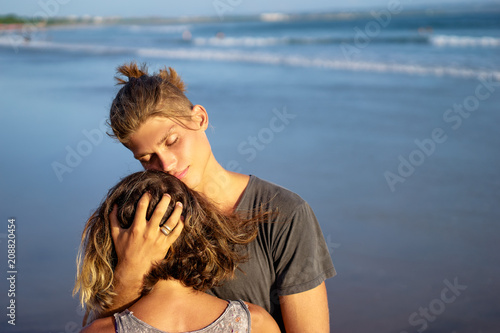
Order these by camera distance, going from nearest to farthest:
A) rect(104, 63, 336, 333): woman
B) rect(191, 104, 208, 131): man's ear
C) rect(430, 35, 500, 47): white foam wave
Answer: rect(104, 63, 336, 333): woman
rect(191, 104, 208, 131): man's ear
rect(430, 35, 500, 47): white foam wave

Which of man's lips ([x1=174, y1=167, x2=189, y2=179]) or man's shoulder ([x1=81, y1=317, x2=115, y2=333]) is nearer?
man's shoulder ([x1=81, y1=317, x2=115, y2=333])

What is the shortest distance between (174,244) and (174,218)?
0.15 meters

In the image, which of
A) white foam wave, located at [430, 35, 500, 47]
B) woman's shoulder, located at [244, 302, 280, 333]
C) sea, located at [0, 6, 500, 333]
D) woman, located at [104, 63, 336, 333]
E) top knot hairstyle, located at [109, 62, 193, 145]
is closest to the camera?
woman's shoulder, located at [244, 302, 280, 333]

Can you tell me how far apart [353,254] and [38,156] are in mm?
3877

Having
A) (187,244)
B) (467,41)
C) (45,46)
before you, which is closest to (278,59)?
(467,41)

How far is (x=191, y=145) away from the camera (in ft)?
8.25

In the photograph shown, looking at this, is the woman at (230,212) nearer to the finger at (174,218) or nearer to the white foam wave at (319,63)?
the finger at (174,218)

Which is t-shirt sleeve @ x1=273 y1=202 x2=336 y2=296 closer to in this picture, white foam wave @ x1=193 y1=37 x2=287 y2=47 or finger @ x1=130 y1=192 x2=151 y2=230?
finger @ x1=130 y1=192 x2=151 y2=230

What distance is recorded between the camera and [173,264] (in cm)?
217

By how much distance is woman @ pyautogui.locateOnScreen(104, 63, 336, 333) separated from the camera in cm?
230

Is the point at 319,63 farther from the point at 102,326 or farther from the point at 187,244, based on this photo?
the point at 102,326

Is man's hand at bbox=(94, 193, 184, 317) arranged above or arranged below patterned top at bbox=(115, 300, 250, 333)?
above

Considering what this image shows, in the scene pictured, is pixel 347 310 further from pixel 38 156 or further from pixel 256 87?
pixel 256 87

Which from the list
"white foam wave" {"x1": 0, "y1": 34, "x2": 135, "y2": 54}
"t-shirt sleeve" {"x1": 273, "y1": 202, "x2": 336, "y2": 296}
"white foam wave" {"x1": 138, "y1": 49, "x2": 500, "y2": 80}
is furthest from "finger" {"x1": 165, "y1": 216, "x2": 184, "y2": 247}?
"white foam wave" {"x1": 0, "y1": 34, "x2": 135, "y2": 54}
